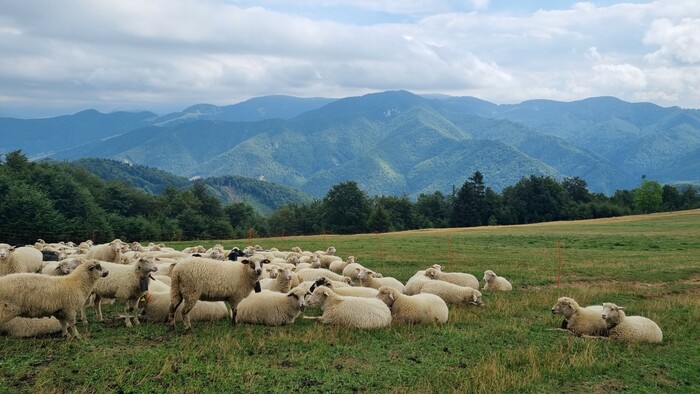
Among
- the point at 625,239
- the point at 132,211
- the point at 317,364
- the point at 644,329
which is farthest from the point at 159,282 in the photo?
the point at 132,211

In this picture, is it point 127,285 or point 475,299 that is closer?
point 127,285

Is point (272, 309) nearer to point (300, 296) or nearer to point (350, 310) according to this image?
point (300, 296)

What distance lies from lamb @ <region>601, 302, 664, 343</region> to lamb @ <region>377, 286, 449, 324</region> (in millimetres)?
3936

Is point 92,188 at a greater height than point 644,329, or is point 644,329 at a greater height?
point 92,188

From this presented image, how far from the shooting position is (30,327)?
10.1 m

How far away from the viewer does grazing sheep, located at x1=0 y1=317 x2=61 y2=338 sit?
9898 mm

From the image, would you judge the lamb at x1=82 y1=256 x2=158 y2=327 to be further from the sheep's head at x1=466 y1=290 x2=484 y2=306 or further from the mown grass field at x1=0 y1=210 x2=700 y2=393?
the sheep's head at x1=466 y1=290 x2=484 y2=306

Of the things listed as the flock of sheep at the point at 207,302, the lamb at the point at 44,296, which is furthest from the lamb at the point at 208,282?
the lamb at the point at 44,296

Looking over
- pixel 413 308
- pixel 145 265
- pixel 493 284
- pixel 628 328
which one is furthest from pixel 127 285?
pixel 493 284

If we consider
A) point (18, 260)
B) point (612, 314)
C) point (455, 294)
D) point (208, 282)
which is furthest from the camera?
point (18, 260)

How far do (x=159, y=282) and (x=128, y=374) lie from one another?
6389 millimetres

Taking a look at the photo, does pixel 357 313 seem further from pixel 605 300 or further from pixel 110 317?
pixel 605 300

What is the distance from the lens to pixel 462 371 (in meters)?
8.77

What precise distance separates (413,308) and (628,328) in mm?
5134
